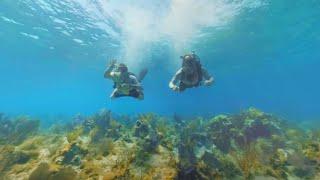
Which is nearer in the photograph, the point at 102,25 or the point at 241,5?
the point at 241,5

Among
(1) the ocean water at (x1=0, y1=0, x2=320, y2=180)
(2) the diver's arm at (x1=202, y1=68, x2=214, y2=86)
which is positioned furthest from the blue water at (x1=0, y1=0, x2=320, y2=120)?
(2) the diver's arm at (x1=202, y1=68, x2=214, y2=86)

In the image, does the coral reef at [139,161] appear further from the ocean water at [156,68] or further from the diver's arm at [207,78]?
the diver's arm at [207,78]

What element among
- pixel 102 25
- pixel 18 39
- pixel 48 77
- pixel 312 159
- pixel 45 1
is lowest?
pixel 312 159

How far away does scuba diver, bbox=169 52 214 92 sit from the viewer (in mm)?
9406

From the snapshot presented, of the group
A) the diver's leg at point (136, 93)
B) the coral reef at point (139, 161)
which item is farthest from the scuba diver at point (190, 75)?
the coral reef at point (139, 161)

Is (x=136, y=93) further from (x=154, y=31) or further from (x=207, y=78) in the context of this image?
(x=154, y=31)

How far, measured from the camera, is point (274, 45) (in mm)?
38344

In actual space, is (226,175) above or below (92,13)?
below

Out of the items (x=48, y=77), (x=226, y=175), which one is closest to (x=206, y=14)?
(x=226, y=175)

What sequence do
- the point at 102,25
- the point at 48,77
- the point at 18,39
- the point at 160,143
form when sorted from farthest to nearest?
the point at 48,77
the point at 18,39
the point at 102,25
the point at 160,143

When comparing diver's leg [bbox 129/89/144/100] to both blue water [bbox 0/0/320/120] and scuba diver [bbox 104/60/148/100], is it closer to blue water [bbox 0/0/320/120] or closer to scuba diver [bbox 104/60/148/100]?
scuba diver [bbox 104/60/148/100]

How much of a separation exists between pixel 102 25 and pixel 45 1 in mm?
6263

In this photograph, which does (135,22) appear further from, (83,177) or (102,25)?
(83,177)

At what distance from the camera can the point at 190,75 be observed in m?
9.53
